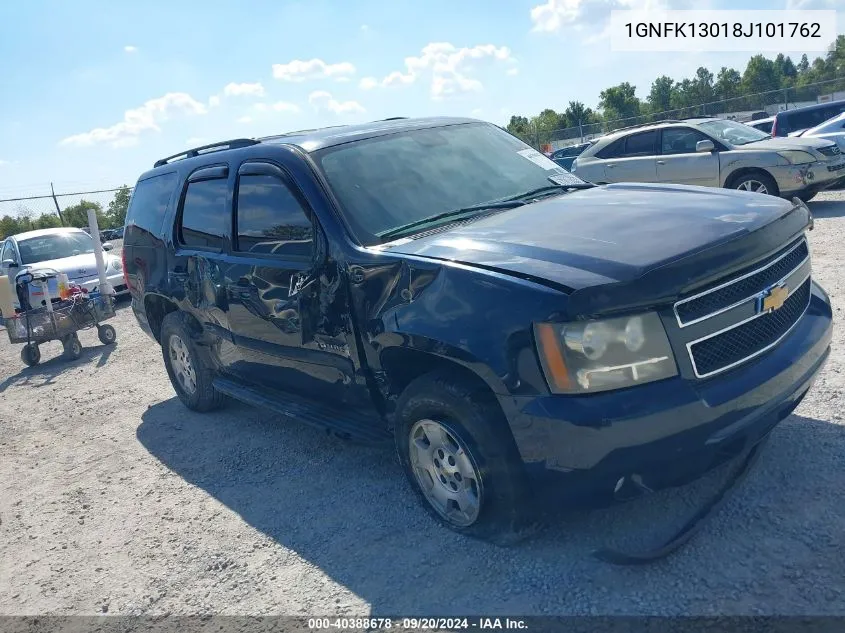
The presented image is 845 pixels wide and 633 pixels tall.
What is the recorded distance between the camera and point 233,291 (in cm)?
471

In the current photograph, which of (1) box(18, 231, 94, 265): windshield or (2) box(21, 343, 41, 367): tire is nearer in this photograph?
(2) box(21, 343, 41, 367): tire

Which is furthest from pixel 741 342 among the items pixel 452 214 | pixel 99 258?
pixel 99 258

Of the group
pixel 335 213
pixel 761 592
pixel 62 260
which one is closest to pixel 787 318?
pixel 761 592

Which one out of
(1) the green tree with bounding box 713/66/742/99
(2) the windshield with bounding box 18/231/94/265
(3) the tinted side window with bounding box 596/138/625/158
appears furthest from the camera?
(1) the green tree with bounding box 713/66/742/99

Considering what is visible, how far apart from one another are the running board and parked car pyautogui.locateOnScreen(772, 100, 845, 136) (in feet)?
58.2

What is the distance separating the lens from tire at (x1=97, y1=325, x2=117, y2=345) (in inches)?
393

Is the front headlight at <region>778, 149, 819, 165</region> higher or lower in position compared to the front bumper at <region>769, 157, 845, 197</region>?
higher

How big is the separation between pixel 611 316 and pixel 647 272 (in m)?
0.22

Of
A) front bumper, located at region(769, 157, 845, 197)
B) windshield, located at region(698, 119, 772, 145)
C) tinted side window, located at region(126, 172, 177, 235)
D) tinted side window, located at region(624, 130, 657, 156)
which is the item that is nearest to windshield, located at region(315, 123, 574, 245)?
tinted side window, located at region(126, 172, 177, 235)

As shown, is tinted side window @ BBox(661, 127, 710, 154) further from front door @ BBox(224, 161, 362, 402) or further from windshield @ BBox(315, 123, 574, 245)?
front door @ BBox(224, 161, 362, 402)

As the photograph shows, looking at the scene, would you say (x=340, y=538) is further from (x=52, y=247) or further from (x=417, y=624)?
(x=52, y=247)

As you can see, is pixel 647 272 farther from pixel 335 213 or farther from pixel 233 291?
pixel 233 291

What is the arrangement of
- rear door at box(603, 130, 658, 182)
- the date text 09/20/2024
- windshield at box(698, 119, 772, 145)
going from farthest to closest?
rear door at box(603, 130, 658, 182), windshield at box(698, 119, 772, 145), the date text 09/20/2024

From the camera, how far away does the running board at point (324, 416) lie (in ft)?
12.7
